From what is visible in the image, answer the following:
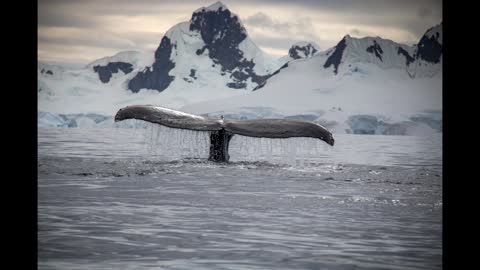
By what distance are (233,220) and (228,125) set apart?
8.00 meters

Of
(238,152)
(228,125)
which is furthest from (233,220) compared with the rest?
(238,152)

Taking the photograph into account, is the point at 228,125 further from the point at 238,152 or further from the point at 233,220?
the point at 238,152

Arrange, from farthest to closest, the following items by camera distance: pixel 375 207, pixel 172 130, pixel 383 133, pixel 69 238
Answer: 1. pixel 383 133
2. pixel 172 130
3. pixel 375 207
4. pixel 69 238

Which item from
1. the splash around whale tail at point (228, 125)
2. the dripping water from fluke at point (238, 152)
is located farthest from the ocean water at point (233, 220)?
the dripping water from fluke at point (238, 152)

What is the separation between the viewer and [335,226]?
32.4ft

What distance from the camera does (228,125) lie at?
18141 millimetres

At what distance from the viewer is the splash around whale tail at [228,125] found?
1703 centimetres

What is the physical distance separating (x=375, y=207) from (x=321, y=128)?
550 cm

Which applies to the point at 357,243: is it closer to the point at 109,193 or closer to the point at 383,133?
the point at 109,193

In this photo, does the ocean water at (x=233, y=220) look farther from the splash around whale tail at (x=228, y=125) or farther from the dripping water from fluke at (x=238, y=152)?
the dripping water from fluke at (x=238, y=152)

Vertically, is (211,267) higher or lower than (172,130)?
lower

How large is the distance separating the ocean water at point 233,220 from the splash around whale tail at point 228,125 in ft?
1.14

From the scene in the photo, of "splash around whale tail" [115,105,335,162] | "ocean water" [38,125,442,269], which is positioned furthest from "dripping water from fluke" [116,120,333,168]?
"ocean water" [38,125,442,269]
